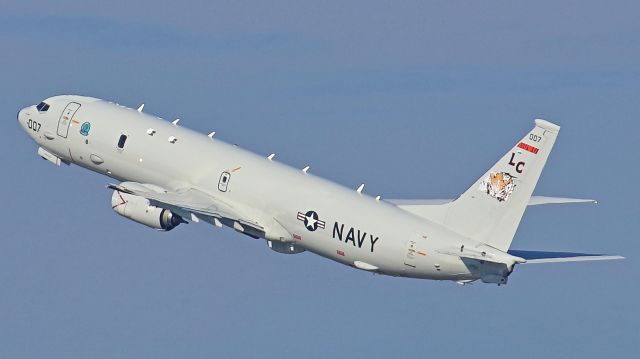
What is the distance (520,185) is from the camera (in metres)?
99.9

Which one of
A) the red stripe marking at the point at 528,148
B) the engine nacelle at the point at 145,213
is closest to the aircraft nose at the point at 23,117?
the engine nacelle at the point at 145,213

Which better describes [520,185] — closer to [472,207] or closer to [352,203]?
[472,207]

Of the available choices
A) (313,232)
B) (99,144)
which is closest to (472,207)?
(313,232)

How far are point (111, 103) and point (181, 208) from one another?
1337 cm

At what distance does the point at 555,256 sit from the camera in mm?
100750

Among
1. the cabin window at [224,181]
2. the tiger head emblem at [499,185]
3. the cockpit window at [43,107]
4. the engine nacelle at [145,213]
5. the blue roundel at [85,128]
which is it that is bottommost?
the engine nacelle at [145,213]

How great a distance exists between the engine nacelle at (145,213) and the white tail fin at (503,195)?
57.4 feet

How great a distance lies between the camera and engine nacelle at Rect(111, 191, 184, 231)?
4363 inches

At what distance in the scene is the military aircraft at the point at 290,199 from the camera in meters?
101

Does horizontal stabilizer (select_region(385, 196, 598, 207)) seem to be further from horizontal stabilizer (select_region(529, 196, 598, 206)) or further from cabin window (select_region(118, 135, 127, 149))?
cabin window (select_region(118, 135, 127, 149))

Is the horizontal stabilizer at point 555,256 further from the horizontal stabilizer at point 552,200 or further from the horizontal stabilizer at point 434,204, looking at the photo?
the horizontal stabilizer at point 552,200

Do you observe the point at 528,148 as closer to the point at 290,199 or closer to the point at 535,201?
the point at 535,201

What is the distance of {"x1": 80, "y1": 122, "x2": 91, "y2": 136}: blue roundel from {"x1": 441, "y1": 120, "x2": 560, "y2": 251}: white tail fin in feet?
84.9

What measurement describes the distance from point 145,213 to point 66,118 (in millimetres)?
11666
